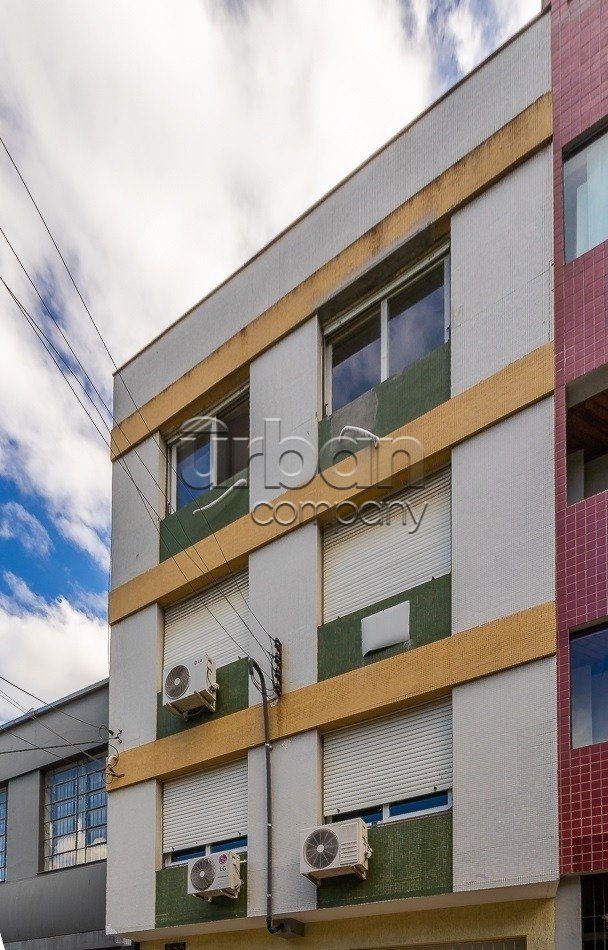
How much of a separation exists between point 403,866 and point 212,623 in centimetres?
539

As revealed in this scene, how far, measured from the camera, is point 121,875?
16.3 meters

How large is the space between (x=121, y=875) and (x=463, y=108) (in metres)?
12.0

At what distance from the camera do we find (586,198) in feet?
40.5

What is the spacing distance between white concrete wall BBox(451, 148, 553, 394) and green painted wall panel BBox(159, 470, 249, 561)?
4.38m

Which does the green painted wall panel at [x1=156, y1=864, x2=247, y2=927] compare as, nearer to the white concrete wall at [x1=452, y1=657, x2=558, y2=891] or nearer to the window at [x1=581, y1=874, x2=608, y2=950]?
the white concrete wall at [x1=452, y1=657, x2=558, y2=891]

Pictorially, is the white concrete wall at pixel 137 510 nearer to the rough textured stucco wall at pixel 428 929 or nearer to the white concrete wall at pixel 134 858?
the white concrete wall at pixel 134 858

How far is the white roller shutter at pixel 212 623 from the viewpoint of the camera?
51.8 feet

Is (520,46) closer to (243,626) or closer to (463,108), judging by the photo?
(463,108)

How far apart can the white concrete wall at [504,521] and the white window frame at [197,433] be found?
5374 millimetres

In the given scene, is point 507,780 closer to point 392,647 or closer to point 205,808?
point 392,647

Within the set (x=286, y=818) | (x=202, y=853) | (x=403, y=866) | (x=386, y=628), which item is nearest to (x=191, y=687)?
(x=202, y=853)

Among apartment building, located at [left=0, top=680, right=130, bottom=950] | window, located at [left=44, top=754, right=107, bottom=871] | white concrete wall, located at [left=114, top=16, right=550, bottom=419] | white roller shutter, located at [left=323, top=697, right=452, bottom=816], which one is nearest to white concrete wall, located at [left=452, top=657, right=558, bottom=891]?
white roller shutter, located at [left=323, top=697, right=452, bottom=816]

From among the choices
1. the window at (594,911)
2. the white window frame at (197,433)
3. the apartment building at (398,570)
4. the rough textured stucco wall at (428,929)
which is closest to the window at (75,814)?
the apartment building at (398,570)

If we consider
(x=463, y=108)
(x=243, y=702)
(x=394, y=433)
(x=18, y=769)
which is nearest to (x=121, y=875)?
(x=243, y=702)
